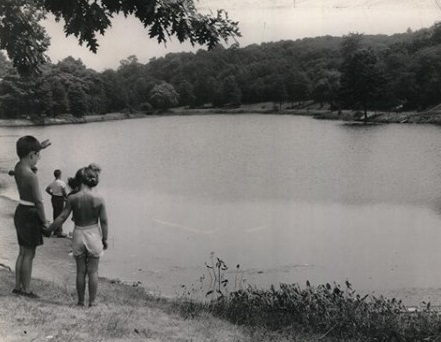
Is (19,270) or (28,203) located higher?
(28,203)

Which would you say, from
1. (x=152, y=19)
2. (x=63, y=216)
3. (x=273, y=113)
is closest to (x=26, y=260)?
(x=63, y=216)

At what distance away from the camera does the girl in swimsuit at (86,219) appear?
6.47 meters

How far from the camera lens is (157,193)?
30.5 metres

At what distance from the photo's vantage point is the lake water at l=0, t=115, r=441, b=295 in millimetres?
15438

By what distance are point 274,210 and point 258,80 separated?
367ft

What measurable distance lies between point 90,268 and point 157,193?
23.8 m

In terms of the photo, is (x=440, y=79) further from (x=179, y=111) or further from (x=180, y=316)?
(x=180, y=316)

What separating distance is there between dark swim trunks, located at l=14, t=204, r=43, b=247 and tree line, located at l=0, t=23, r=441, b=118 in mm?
54523

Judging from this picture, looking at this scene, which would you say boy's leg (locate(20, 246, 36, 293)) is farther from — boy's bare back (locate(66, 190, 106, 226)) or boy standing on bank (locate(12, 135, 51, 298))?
boy's bare back (locate(66, 190, 106, 226))

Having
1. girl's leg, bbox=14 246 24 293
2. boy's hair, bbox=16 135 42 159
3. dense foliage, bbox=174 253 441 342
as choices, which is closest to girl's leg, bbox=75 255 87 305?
girl's leg, bbox=14 246 24 293

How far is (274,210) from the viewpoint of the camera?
2516 centimetres

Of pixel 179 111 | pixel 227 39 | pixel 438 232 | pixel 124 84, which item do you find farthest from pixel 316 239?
pixel 179 111

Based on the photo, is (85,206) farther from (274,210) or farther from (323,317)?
(274,210)

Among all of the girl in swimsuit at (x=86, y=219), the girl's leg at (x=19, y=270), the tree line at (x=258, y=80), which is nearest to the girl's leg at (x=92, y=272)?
the girl in swimsuit at (x=86, y=219)
